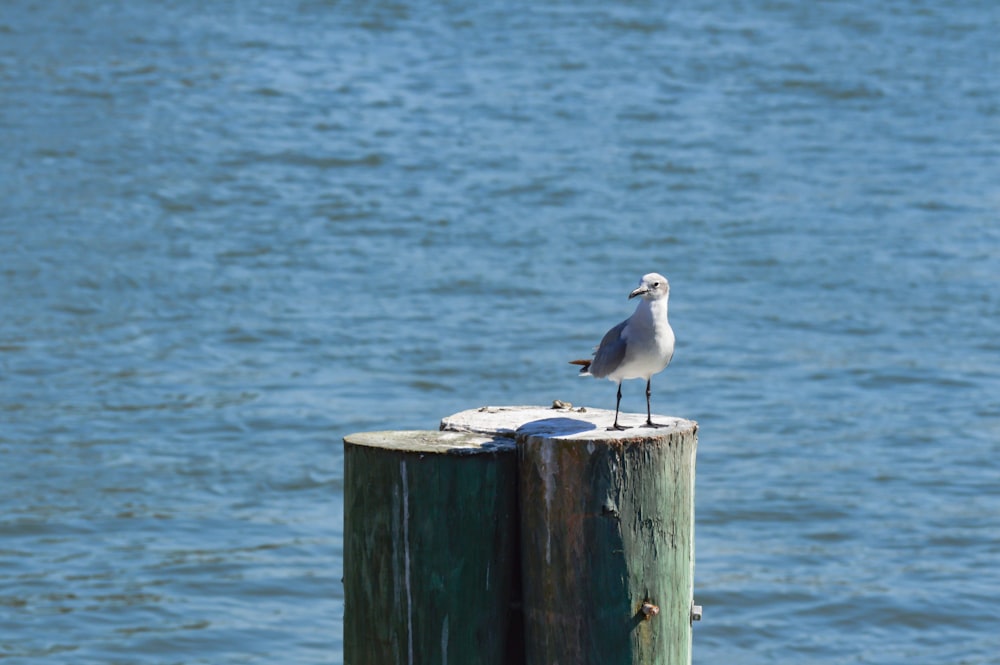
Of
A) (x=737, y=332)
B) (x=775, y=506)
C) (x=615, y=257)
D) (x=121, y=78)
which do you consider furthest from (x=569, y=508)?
(x=121, y=78)

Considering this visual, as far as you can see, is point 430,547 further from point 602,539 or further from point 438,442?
point 602,539

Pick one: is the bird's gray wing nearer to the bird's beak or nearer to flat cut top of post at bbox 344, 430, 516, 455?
the bird's beak

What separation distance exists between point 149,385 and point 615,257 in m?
4.55

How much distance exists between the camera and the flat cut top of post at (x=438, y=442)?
364 centimetres

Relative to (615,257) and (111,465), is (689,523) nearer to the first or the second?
A: (111,465)

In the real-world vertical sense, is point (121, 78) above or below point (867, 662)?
above

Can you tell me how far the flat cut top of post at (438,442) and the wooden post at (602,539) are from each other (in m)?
0.09

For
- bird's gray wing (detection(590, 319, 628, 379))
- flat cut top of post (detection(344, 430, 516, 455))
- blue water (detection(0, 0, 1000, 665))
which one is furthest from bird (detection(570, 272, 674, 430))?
blue water (detection(0, 0, 1000, 665))

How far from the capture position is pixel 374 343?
11453mm

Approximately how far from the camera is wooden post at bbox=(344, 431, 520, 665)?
142 inches

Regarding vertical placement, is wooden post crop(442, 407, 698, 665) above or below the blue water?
below

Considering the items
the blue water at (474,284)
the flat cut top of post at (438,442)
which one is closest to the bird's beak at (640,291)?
the flat cut top of post at (438,442)

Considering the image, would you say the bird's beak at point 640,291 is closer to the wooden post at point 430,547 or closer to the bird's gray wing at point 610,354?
the bird's gray wing at point 610,354

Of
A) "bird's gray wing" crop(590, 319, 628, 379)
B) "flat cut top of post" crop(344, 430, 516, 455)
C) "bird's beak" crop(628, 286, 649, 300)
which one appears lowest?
"flat cut top of post" crop(344, 430, 516, 455)
